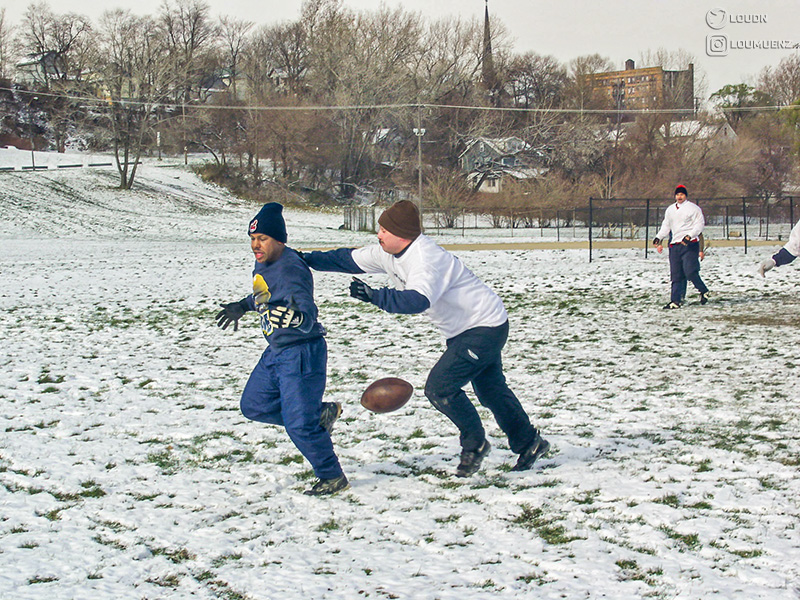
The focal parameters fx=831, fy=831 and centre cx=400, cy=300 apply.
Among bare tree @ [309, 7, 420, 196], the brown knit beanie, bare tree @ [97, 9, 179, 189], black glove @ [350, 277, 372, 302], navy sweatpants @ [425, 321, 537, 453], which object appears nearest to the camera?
black glove @ [350, 277, 372, 302]

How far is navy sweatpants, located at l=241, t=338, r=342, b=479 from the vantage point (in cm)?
476

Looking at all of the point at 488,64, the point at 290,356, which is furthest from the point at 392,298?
the point at 488,64

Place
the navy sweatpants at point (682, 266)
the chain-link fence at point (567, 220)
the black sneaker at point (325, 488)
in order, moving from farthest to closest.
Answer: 1. the chain-link fence at point (567, 220)
2. the navy sweatpants at point (682, 266)
3. the black sneaker at point (325, 488)

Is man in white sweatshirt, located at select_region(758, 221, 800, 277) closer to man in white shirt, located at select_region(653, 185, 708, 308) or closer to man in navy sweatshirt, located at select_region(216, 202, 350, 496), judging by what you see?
man in navy sweatshirt, located at select_region(216, 202, 350, 496)

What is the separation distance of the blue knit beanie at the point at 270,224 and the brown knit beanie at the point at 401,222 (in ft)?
2.04

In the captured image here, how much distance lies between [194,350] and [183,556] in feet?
19.7

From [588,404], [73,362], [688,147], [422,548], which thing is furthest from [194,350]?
[688,147]

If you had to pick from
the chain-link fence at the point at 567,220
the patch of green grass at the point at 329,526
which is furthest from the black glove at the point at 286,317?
the chain-link fence at the point at 567,220

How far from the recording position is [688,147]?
66438 mm

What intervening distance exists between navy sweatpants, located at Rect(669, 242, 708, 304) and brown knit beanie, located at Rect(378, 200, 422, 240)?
29.5ft

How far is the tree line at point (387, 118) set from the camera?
2450 inches

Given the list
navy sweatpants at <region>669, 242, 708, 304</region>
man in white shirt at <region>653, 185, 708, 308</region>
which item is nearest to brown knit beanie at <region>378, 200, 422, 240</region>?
man in white shirt at <region>653, 185, 708, 308</region>

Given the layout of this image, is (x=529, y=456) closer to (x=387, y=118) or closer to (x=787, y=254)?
(x=787, y=254)

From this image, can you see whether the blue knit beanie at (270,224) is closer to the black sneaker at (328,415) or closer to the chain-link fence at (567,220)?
the black sneaker at (328,415)
